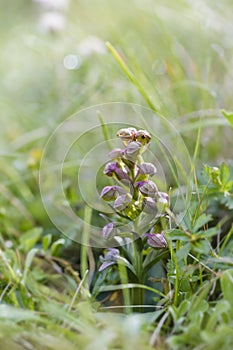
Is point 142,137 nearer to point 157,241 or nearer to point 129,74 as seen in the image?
point 157,241

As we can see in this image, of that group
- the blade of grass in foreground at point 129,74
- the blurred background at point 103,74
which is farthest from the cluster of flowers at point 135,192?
the blurred background at point 103,74

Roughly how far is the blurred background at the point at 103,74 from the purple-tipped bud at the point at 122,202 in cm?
49

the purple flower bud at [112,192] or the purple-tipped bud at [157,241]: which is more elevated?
the purple flower bud at [112,192]

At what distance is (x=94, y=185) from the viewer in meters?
1.37

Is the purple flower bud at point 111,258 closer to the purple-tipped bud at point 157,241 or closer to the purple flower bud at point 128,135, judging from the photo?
the purple-tipped bud at point 157,241

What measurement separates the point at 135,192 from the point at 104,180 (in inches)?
14.9

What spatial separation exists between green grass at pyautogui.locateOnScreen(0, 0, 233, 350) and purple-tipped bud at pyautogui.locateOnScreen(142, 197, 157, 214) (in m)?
0.06

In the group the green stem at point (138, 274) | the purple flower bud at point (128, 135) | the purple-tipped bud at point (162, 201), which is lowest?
the green stem at point (138, 274)

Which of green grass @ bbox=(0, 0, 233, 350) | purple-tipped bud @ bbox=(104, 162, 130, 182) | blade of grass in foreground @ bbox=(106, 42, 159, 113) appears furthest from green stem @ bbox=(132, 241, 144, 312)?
blade of grass in foreground @ bbox=(106, 42, 159, 113)

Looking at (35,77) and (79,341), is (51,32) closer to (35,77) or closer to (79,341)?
(35,77)

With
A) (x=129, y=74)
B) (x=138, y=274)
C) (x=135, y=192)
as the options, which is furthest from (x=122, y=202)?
(x=129, y=74)

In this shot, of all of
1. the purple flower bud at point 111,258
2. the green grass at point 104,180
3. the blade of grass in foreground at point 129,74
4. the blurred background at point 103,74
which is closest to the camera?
the green grass at point 104,180

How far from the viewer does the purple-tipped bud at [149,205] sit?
3.26 feet

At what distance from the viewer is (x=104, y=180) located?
1396 mm
